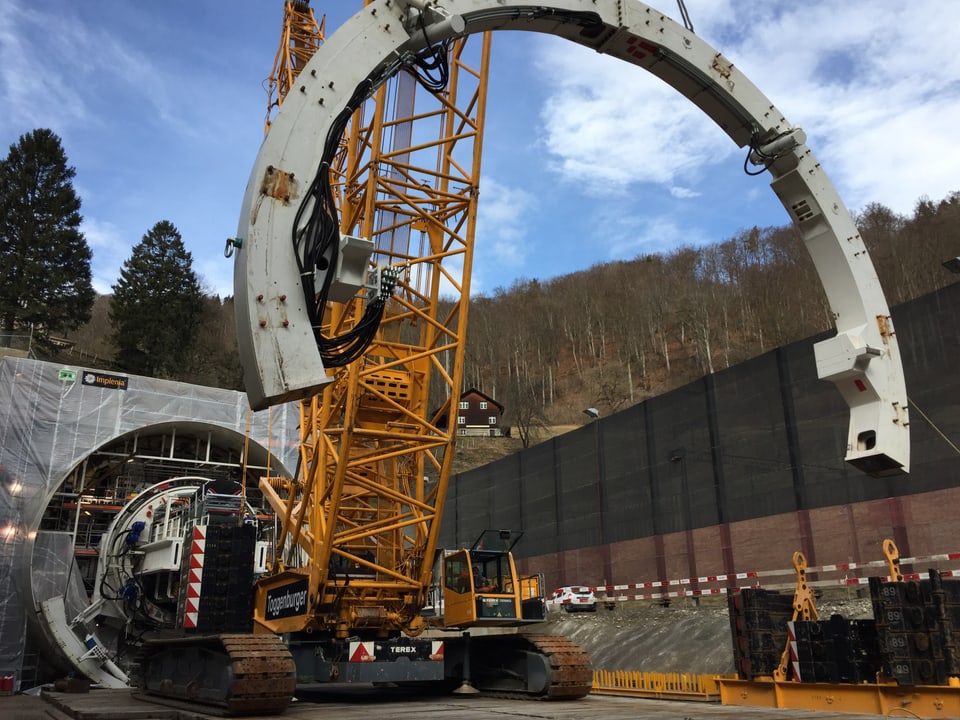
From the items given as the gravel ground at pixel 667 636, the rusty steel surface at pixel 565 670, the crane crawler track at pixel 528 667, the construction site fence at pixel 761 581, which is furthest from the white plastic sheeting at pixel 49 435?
the construction site fence at pixel 761 581

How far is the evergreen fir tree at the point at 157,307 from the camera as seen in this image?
4853 cm

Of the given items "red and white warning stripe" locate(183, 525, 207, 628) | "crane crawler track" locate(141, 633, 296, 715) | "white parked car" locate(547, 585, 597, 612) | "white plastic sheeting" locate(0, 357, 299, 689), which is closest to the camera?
"crane crawler track" locate(141, 633, 296, 715)

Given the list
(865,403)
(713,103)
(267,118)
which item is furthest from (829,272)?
(267,118)

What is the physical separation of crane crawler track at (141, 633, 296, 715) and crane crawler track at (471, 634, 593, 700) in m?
3.63

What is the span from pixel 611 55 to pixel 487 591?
7809mm

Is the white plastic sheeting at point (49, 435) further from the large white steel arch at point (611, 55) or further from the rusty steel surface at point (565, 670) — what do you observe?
the large white steel arch at point (611, 55)

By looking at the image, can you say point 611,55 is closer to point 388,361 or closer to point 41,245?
point 388,361

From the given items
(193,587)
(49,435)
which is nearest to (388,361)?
(193,587)

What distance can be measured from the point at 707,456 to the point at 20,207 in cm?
4615

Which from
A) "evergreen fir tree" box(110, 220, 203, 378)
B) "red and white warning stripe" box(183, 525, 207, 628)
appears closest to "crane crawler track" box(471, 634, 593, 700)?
"red and white warning stripe" box(183, 525, 207, 628)

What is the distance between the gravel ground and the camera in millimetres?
15844

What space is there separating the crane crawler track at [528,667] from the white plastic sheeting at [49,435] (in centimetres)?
758

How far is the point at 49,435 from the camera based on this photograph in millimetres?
18844

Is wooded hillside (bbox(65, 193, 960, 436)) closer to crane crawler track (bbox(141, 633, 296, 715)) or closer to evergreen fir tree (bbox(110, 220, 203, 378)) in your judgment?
evergreen fir tree (bbox(110, 220, 203, 378))
